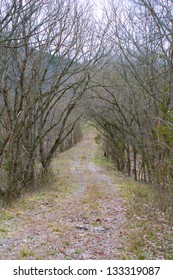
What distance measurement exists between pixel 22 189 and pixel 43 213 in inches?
101

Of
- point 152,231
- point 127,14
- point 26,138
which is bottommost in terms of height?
point 152,231

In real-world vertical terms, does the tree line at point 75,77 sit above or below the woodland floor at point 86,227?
above

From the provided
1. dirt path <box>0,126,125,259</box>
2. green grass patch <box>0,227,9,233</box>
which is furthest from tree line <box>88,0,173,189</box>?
green grass patch <box>0,227,9,233</box>

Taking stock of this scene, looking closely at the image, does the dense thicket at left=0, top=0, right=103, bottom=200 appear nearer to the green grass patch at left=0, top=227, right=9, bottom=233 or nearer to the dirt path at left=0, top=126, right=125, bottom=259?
the dirt path at left=0, top=126, right=125, bottom=259

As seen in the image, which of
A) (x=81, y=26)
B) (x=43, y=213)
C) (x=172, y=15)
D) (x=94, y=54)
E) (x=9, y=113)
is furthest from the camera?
(x=94, y=54)

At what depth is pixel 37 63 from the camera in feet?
31.2

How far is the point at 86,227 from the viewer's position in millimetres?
5523

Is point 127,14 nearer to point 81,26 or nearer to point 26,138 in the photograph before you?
point 81,26

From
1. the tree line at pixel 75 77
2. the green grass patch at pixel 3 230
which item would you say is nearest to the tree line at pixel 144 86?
the tree line at pixel 75 77

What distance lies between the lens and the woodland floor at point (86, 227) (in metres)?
4.43

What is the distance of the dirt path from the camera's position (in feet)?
14.6

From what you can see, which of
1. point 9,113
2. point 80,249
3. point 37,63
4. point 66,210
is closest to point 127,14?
point 37,63

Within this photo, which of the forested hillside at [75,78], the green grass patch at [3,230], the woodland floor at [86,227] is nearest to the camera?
the woodland floor at [86,227]

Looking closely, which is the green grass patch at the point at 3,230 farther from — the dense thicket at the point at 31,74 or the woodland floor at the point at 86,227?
the dense thicket at the point at 31,74
